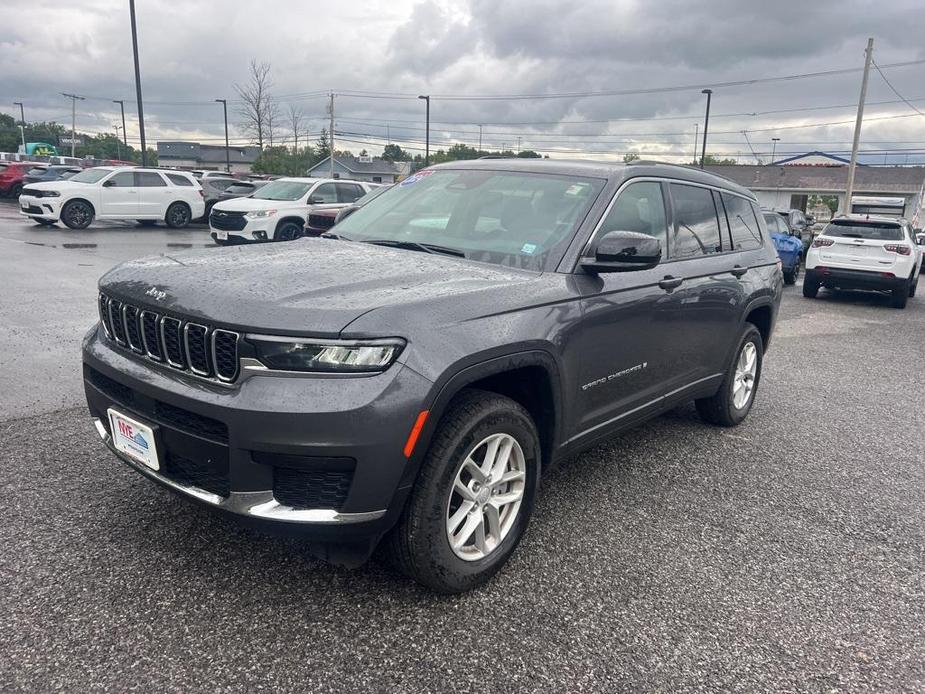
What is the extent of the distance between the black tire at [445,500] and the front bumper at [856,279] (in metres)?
12.0

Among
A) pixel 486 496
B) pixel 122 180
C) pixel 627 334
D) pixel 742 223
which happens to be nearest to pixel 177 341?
pixel 486 496

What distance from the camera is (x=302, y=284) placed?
2.73m

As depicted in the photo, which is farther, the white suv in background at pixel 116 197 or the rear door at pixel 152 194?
the rear door at pixel 152 194

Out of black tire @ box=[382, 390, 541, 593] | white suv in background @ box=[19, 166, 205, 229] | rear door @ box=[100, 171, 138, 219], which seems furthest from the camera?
rear door @ box=[100, 171, 138, 219]

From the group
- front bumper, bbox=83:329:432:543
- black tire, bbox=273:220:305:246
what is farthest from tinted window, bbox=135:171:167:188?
front bumper, bbox=83:329:432:543

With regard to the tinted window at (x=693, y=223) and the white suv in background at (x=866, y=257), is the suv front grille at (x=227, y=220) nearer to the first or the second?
the white suv in background at (x=866, y=257)

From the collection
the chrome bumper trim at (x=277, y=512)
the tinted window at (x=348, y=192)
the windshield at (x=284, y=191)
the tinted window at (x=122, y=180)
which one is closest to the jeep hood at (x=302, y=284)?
the chrome bumper trim at (x=277, y=512)

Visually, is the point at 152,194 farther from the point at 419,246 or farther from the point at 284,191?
the point at 419,246

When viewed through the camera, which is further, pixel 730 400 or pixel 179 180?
pixel 179 180

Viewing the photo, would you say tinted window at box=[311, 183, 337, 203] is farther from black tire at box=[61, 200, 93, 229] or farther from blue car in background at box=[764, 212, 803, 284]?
blue car in background at box=[764, 212, 803, 284]

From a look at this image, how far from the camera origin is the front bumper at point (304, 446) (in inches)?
92.7

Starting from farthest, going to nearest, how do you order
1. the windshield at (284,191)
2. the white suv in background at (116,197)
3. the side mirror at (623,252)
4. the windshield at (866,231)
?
the white suv in background at (116,197)
the windshield at (284,191)
the windshield at (866,231)
the side mirror at (623,252)

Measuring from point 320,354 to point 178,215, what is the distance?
1998 cm

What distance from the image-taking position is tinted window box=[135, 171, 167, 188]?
19.5 metres
